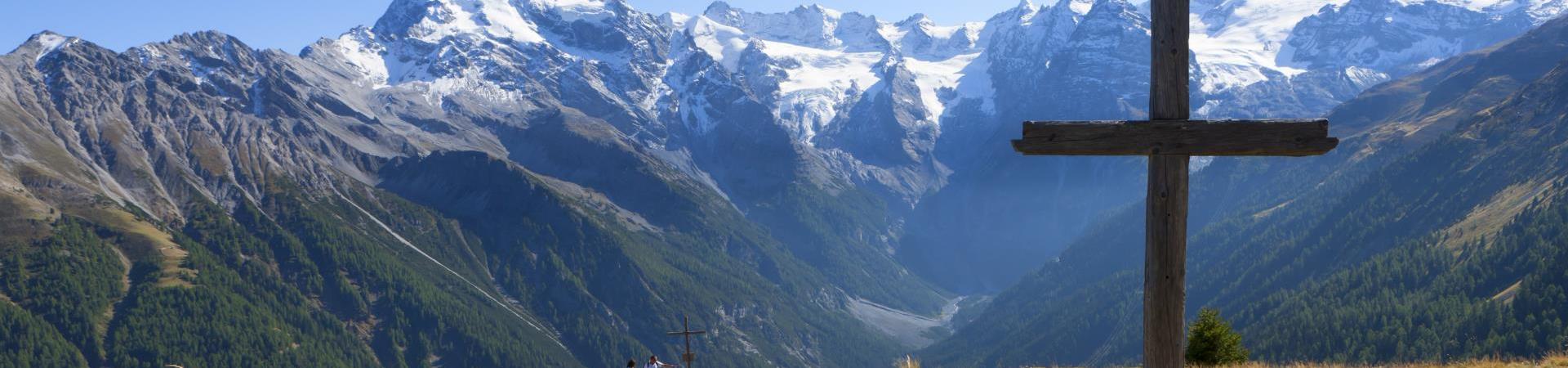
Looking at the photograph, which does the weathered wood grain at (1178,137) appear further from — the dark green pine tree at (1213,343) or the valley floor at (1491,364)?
the dark green pine tree at (1213,343)

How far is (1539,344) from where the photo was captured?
192 metres

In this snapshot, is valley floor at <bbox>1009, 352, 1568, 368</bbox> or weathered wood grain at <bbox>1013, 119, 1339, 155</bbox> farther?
valley floor at <bbox>1009, 352, 1568, 368</bbox>

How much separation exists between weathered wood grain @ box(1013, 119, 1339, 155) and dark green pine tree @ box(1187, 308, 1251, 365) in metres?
14.5

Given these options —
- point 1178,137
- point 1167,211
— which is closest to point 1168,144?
Result: point 1178,137

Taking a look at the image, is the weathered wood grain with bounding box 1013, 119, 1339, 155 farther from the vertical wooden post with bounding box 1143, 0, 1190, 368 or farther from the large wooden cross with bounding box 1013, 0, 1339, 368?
the vertical wooden post with bounding box 1143, 0, 1190, 368

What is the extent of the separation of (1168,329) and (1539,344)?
8357 inches

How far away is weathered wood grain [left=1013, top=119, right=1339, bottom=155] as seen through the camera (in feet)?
47.5

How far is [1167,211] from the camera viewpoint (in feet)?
48.3

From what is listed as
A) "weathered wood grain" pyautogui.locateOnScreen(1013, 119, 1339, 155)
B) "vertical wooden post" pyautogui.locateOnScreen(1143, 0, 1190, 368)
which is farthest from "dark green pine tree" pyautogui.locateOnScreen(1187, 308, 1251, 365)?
"weathered wood grain" pyautogui.locateOnScreen(1013, 119, 1339, 155)

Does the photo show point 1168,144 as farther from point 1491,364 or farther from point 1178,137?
point 1491,364

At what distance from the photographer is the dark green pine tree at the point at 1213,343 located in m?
28.4

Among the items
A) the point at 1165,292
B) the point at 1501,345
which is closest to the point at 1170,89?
the point at 1165,292

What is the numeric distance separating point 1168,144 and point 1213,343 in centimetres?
1606

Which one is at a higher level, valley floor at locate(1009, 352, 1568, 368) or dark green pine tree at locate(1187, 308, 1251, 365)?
valley floor at locate(1009, 352, 1568, 368)
